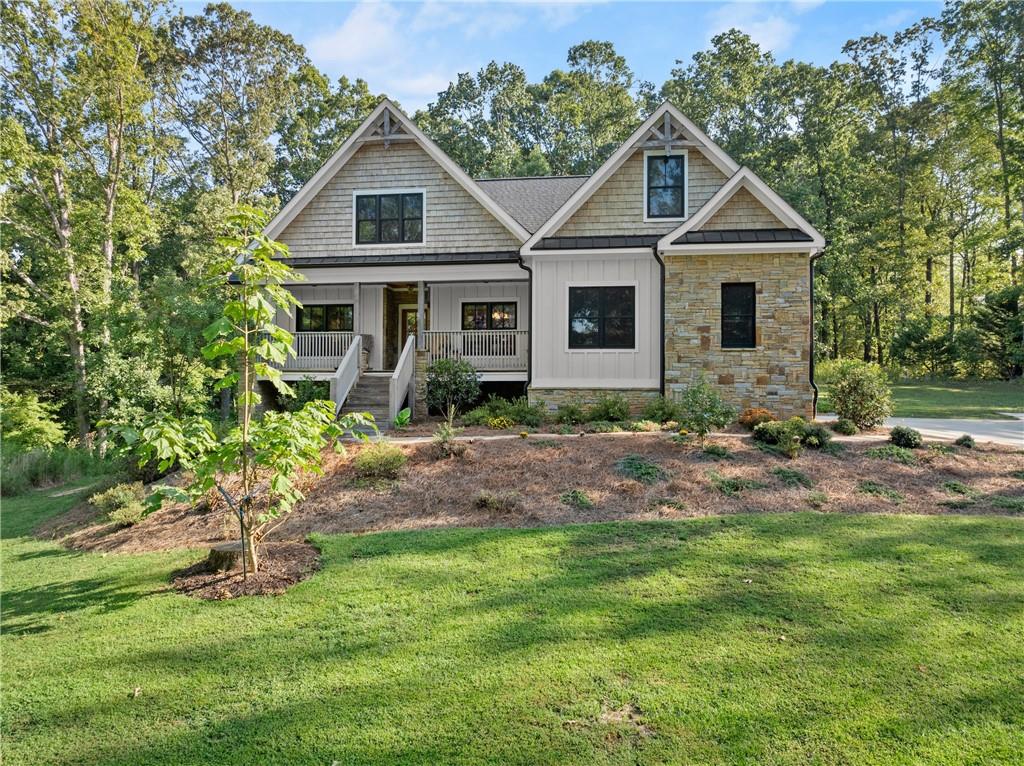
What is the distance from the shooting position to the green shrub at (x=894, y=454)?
29.0 feet

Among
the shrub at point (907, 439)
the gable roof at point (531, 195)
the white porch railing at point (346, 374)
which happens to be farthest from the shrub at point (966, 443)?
the white porch railing at point (346, 374)

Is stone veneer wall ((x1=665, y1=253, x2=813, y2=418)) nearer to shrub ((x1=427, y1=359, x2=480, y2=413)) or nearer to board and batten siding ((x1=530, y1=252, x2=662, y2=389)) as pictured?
board and batten siding ((x1=530, y1=252, x2=662, y2=389))

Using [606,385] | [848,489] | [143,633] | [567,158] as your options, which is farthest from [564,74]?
[143,633]

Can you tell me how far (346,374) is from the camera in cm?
1419

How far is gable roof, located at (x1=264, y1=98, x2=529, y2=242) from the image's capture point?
14961mm

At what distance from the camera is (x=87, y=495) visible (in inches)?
391

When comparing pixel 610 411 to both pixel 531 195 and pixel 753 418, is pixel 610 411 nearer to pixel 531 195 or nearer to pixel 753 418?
pixel 753 418

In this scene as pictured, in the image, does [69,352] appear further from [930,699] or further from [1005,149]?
[1005,149]

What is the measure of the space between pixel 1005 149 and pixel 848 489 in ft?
90.4

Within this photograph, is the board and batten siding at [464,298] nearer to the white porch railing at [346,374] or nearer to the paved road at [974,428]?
the white porch railing at [346,374]

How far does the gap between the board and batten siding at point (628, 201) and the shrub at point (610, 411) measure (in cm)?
424

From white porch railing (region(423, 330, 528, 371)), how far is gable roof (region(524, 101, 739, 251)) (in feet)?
8.59

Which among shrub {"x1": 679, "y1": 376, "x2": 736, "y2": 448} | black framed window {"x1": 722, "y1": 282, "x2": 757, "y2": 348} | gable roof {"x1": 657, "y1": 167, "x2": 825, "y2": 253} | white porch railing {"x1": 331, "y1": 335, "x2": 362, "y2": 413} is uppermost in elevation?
gable roof {"x1": 657, "y1": 167, "x2": 825, "y2": 253}

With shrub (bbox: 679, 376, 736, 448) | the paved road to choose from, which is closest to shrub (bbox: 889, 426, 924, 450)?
the paved road
